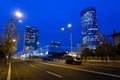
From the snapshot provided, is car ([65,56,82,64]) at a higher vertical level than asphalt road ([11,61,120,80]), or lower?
higher

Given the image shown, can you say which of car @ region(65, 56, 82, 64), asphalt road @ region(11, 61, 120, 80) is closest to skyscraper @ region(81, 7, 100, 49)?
car @ region(65, 56, 82, 64)

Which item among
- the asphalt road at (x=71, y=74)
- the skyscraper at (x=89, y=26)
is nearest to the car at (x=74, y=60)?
the asphalt road at (x=71, y=74)

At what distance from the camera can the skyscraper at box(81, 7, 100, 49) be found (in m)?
160

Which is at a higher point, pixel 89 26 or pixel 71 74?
pixel 89 26

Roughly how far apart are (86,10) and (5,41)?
496 feet

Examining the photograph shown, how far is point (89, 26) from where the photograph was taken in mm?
174375

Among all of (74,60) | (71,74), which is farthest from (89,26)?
(71,74)

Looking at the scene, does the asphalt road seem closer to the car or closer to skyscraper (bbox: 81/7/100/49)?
the car

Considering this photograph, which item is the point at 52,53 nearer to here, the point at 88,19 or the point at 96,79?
the point at 88,19

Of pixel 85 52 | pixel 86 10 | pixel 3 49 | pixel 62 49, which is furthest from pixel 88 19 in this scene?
pixel 3 49

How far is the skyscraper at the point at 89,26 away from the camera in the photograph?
159500 mm

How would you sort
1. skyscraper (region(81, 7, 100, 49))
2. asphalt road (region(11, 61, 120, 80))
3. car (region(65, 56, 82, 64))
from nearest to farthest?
asphalt road (region(11, 61, 120, 80)) → car (region(65, 56, 82, 64)) → skyscraper (region(81, 7, 100, 49))

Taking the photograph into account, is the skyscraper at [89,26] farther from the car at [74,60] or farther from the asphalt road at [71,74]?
the asphalt road at [71,74]

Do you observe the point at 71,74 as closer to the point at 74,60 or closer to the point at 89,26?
the point at 74,60
